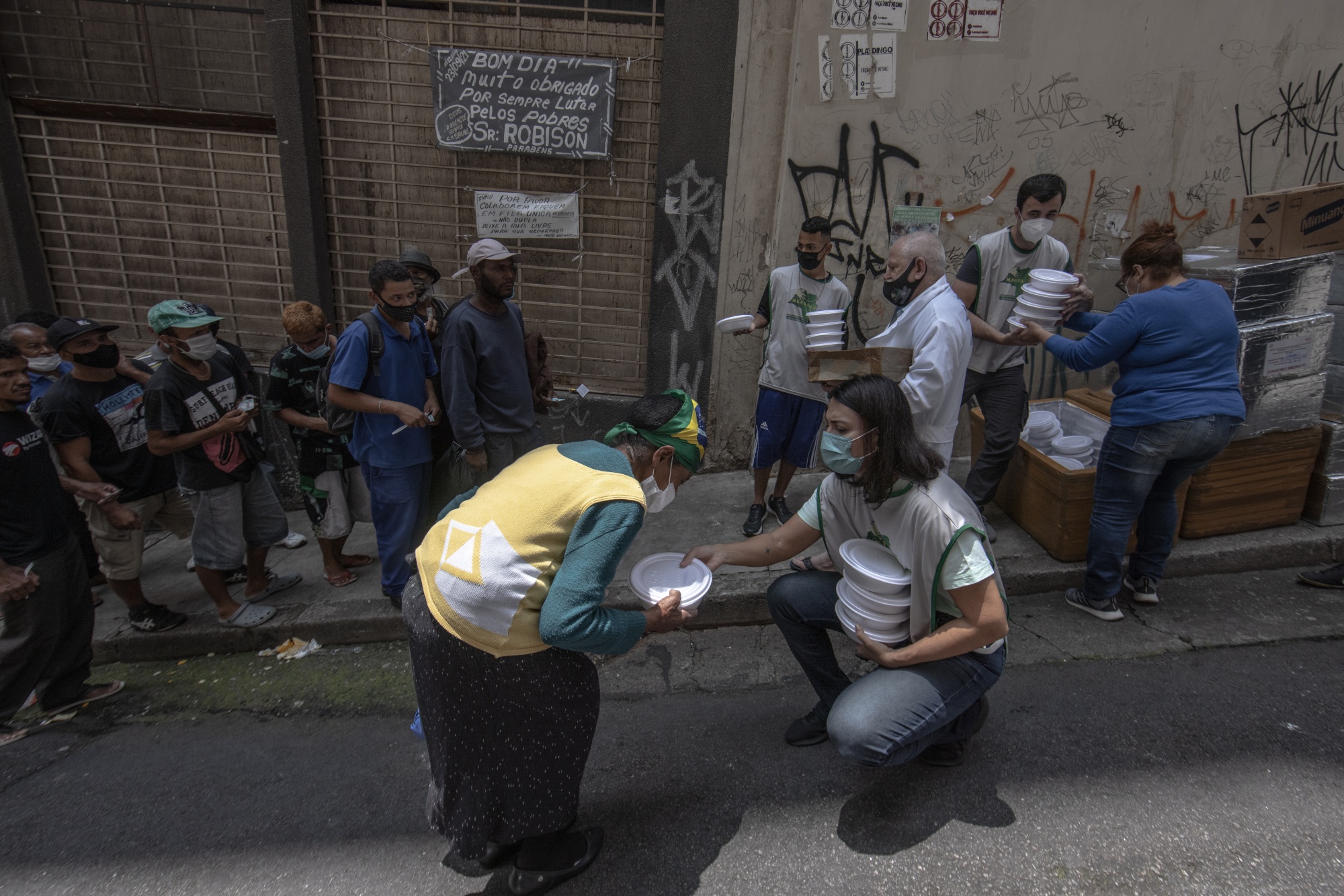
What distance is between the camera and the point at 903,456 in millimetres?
2432

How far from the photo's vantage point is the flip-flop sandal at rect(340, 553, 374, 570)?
468 cm

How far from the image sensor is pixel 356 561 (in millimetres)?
4719

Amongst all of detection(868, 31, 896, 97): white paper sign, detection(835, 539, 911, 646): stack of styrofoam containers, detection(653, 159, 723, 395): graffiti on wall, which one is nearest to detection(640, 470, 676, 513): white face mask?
detection(835, 539, 911, 646): stack of styrofoam containers

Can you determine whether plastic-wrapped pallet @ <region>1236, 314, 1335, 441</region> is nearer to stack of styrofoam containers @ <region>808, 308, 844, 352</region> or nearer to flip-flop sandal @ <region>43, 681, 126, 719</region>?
stack of styrofoam containers @ <region>808, 308, 844, 352</region>

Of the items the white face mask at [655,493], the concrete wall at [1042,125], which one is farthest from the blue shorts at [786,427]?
the white face mask at [655,493]

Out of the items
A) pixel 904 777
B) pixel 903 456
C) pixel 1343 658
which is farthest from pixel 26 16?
pixel 1343 658

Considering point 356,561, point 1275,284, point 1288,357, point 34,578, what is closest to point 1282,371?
point 1288,357

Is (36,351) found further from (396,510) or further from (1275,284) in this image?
(1275,284)

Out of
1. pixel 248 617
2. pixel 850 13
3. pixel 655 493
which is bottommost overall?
pixel 248 617

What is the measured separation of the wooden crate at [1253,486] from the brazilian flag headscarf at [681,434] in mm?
3283

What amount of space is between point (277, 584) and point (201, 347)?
1.44 m

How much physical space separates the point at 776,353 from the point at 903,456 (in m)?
2.24

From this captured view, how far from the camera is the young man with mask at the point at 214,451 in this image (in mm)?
3672

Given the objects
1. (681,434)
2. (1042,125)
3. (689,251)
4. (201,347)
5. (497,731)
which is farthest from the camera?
(689,251)
